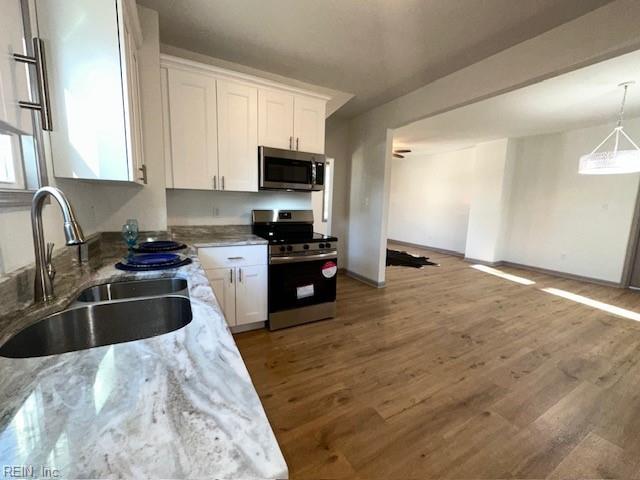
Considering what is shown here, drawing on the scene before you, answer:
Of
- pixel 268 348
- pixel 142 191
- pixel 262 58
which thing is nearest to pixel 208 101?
pixel 262 58

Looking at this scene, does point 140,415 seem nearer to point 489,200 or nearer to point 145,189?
point 145,189

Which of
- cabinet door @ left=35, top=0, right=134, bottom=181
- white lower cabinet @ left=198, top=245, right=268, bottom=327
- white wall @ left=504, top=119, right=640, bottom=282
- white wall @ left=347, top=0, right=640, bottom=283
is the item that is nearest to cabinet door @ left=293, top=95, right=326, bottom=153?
white wall @ left=347, top=0, right=640, bottom=283

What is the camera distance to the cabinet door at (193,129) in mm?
2336

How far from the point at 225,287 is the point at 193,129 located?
1.45 meters

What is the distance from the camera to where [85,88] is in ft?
4.37

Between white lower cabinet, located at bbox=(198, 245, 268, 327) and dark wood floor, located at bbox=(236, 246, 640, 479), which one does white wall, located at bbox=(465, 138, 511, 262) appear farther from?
white lower cabinet, located at bbox=(198, 245, 268, 327)

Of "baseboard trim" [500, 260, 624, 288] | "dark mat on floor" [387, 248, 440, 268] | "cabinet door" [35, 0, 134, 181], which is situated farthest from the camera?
"dark mat on floor" [387, 248, 440, 268]

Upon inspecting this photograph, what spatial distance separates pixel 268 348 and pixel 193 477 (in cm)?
214

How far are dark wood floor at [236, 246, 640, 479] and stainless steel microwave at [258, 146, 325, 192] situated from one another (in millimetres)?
1493

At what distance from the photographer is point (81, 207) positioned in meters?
1.72

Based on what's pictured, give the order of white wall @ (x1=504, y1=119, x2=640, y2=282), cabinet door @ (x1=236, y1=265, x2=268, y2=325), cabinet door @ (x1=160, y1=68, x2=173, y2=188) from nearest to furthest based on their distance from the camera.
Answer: cabinet door @ (x1=160, y1=68, x2=173, y2=188) < cabinet door @ (x1=236, y1=265, x2=268, y2=325) < white wall @ (x1=504, y1=119, x2=640, y2=282)

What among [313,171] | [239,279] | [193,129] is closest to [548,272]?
[313,171]

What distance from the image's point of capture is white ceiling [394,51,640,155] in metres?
2.63

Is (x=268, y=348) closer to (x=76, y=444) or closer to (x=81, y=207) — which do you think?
(x=81, y=207)
